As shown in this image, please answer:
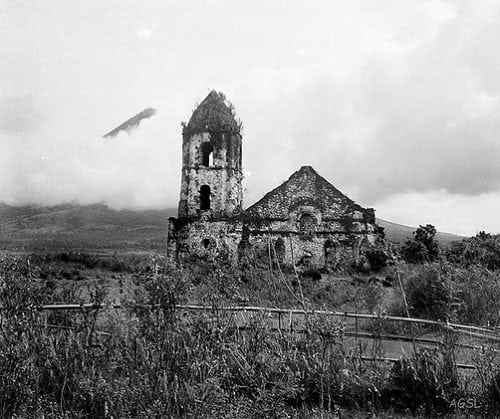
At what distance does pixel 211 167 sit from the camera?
28.4 meters

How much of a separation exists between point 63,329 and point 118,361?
1111 millimetres

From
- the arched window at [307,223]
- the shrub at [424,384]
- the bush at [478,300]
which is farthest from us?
the arched window at [307,223]

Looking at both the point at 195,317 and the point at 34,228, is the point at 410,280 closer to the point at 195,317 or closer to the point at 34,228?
the point at 195,317

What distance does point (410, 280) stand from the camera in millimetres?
13453

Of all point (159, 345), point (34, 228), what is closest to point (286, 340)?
point (159, 345)

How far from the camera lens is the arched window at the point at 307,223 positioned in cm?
2738

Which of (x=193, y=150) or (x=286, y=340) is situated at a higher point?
(x=193, y=150)

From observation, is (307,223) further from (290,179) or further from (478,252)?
(478,252)

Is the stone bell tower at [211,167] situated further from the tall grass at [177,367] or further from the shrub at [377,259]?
the tall grass at [177,367]

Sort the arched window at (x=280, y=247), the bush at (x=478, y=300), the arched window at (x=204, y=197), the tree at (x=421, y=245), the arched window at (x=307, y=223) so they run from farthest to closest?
the arched window at (x=204, y=197), the tree at (x=421, y=245), the arched window at (x=307, y=223), the arched window at (x=280, y=247), the bush at (x=478, y=300)

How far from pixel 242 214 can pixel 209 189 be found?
2.39 meters

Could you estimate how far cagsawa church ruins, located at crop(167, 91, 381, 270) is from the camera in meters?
27.0

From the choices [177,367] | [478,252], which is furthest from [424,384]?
[478,252]

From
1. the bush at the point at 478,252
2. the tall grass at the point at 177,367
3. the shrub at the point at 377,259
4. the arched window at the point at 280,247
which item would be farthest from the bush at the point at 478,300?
the arched window at the point at 280,247
